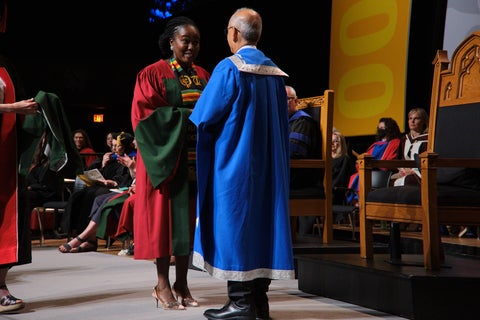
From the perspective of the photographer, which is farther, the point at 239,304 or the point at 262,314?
the point at 262,314

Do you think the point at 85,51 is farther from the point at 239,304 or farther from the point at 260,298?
the point at 239,304

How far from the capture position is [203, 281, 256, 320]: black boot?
2.91m

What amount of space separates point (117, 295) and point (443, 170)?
5.89 ft

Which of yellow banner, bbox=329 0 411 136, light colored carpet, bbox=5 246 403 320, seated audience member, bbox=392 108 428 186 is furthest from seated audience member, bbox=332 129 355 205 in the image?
light colored carpet, bbox=5 246 403 320

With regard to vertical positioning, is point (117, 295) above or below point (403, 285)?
below

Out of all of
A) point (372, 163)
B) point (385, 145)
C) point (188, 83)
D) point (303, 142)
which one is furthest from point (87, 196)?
point (372, 163)

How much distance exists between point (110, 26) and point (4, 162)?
427 inches

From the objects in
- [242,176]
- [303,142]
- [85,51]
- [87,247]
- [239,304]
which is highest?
[85,51]

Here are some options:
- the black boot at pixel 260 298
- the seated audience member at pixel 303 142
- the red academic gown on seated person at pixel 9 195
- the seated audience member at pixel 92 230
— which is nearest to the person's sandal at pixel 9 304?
the red academic gown on seated person at pixel 9 195

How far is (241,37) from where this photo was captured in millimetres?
3012

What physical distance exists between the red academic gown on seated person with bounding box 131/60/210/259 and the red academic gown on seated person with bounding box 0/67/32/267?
0.54 meters

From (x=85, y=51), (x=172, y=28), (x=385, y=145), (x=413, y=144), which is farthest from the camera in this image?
(x=85, y=51)

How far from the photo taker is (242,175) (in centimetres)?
291

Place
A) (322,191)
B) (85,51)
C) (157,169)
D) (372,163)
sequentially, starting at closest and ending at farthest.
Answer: (157,169)
(372,163)
(322,191)
(85,51)
